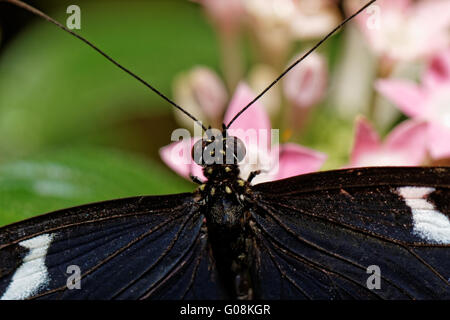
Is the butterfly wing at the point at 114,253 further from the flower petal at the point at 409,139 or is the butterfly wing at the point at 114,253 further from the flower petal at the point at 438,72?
the flower petal at the point at 438,72

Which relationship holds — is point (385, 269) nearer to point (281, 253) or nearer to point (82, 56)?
point (281, 253)

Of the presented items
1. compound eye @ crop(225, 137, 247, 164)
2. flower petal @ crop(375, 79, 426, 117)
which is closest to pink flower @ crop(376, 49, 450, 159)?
flower petal @ crop(375, 79, 426, 117)

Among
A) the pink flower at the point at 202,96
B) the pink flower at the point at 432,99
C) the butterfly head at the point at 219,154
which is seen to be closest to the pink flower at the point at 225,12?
the pink flower at the point at 202,96

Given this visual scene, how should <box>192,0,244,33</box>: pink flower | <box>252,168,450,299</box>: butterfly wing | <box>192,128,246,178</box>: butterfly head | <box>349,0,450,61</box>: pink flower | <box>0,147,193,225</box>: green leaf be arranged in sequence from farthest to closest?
<box>192,0,244,33</box>: pink flower < <box>349,0,450,61</box>: pink flower < <box>0,147,193,225</box>: green leaf < <box>192,128,246,178</box>: butterfly head < <box>252,168,450,299</box>: butterfly wing

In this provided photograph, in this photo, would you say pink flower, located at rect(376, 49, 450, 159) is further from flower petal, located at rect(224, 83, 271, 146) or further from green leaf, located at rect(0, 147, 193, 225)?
A: green leaf, located at rect(0, 147, 193, 225)

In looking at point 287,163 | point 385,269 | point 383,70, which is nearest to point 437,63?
point 383,70

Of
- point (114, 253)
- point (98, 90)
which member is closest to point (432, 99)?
point (114, 253)

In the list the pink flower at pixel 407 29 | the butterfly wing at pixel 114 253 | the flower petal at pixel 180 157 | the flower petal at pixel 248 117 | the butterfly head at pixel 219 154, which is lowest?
the butterfly wing at pixel 114 253
